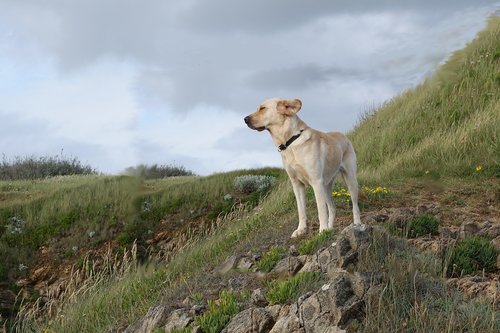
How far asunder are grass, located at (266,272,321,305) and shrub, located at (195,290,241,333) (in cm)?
38

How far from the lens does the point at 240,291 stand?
7930 millimetres

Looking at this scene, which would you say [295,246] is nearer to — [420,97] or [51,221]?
[51,221]

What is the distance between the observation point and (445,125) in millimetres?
17438

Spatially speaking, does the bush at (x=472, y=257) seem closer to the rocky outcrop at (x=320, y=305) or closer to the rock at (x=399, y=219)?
the rock at (x=399, y=219)

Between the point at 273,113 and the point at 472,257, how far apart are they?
305cm

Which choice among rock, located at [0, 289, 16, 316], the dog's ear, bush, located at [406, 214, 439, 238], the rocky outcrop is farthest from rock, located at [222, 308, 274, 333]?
rock, located at [0, 289, 16, 316]

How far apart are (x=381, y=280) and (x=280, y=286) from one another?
3.53 ft

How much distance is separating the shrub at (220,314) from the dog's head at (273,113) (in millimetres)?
2552

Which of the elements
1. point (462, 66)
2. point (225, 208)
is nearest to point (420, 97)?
point (462, 66)

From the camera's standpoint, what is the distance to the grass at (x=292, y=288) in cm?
705

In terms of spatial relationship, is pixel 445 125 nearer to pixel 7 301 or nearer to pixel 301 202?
pixel 301 202

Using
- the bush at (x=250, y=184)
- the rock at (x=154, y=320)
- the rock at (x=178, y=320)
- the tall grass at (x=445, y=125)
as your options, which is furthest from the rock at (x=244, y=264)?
the bush at (x=250, y=184)

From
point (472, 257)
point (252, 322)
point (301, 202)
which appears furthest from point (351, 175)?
point (252, 322)

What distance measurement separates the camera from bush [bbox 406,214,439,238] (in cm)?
970
